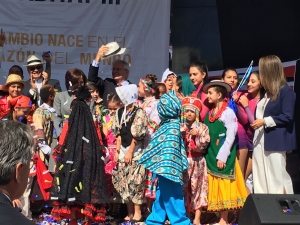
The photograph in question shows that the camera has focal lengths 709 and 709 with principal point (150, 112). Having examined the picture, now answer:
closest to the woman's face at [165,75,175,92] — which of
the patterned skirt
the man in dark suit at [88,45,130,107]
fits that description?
the man in dark suit at [88,45,130,107]

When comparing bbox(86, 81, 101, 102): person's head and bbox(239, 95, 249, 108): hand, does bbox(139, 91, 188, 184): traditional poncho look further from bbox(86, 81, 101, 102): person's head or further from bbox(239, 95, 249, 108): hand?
bbox(86, 81, 101, 102): person's head

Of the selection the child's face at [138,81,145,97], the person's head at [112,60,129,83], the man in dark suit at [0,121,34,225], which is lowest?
the man in dark suit at [0,121,34,225]

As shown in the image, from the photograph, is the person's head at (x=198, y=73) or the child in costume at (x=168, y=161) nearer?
the child in costume at (x=168, y=161)

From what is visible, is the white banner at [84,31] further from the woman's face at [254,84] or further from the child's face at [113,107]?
the woman's face at [254,84]

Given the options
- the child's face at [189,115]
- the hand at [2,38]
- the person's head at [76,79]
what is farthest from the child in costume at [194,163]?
the hand at [2,38]

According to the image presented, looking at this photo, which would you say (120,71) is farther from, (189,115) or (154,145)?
(154,145)

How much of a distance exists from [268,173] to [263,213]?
2.89m

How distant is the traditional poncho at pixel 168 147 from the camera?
258 inches

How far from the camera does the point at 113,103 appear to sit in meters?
7.48

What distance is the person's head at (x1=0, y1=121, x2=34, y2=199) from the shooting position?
2.53 meters

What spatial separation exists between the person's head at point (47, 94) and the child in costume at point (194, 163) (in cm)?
141

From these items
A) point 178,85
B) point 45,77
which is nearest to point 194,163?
point 178,85

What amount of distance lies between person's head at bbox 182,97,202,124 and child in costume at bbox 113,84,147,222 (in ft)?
1.60

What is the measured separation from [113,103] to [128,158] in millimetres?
653
